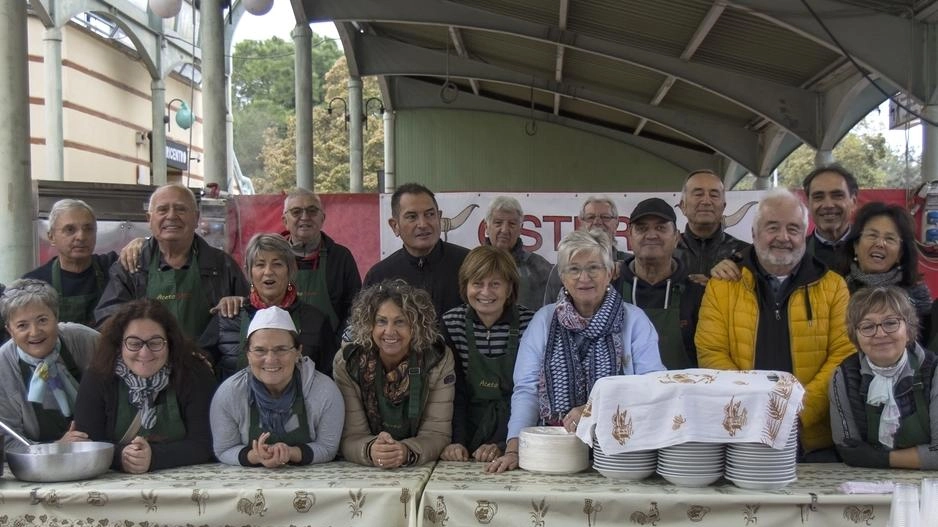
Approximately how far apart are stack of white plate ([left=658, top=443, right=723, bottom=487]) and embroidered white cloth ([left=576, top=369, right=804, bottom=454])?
0.04 meters

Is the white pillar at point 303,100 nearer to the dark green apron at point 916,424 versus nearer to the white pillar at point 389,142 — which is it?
the white pillar at point 389,142

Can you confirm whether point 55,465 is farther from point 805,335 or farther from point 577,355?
point 805,335

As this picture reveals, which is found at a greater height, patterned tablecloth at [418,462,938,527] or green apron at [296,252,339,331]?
green apron at [296,252,339,331]

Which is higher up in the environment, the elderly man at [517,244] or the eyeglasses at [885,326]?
the elderly man at [517,244]

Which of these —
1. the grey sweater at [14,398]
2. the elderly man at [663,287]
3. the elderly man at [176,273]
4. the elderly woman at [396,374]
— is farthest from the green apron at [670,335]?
the grey sweater at [14,398]

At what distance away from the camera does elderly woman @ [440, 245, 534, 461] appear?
10.7 feet

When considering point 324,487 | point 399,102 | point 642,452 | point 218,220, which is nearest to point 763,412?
point 642,452

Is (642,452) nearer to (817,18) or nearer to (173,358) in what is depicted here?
(173,358)

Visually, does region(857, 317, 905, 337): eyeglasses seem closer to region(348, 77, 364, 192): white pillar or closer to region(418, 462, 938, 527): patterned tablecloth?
region(418, 462, 938, 527): patterned tablecloth

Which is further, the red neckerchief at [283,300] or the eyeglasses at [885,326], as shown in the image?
the red neckerchief at [283,300]

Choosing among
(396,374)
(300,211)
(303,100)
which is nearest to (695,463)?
(396,374)

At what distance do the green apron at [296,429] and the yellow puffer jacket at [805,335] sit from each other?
4.96 ft

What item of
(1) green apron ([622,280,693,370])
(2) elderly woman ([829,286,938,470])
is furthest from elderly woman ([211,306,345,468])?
(2) elderly woman ([829,286,938,470])

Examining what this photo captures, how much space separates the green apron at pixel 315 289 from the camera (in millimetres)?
4418
